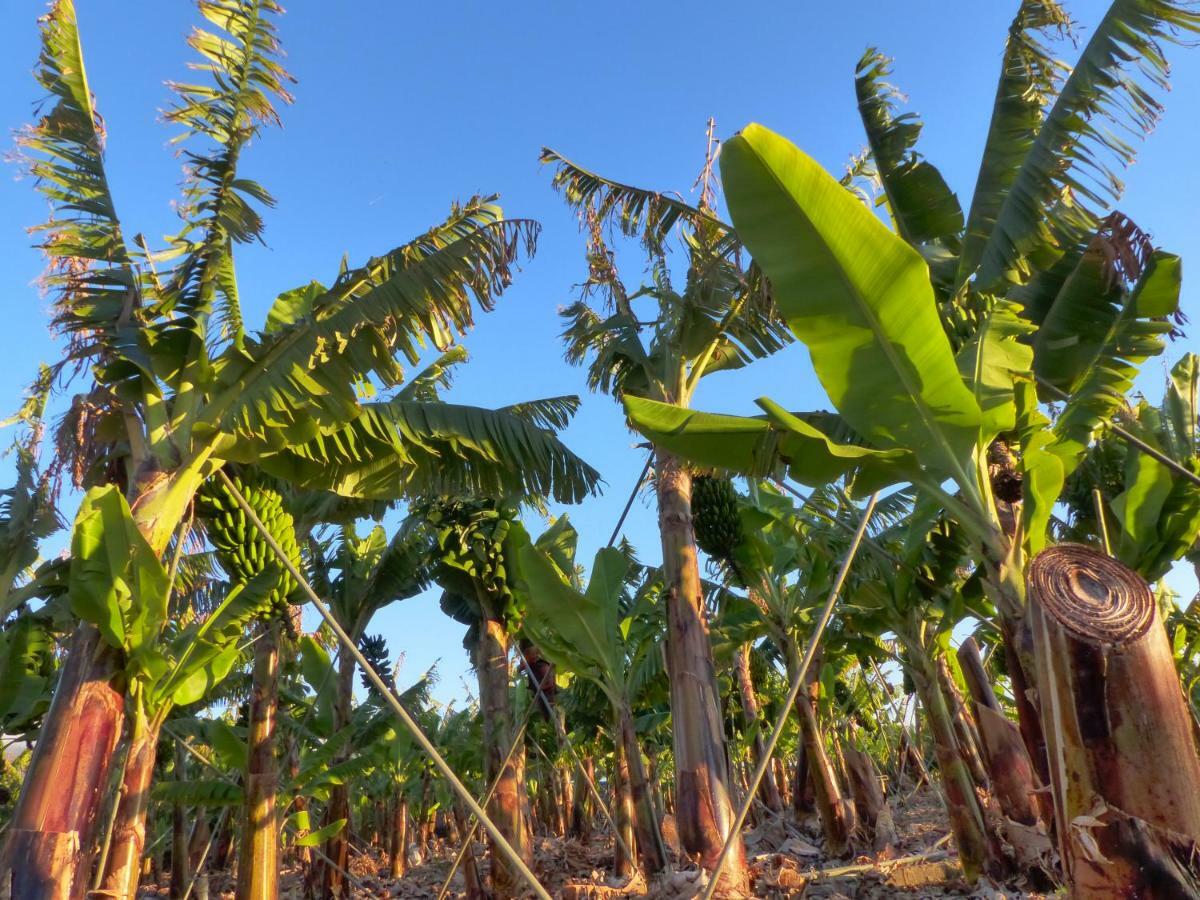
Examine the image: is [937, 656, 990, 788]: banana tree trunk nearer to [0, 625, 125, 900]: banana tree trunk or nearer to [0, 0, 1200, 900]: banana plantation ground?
[0, 0, 1200, 900]: banana plantation ground

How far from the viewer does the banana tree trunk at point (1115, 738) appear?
2215mm

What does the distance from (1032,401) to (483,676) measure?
5566 millimetres

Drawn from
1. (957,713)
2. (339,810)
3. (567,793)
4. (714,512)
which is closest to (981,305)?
(714,512)

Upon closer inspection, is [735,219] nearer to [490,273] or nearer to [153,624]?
[490,273]

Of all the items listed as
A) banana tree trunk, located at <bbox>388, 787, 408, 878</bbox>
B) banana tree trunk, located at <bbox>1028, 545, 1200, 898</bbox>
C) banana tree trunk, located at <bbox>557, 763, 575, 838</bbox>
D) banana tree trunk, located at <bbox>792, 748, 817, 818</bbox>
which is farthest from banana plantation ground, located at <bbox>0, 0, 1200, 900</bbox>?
banana tree trunk, located at <bbox>557, 763, 575, 838</bbox>

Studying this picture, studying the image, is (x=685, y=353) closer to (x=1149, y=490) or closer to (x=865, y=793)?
(x=1149, y=490)

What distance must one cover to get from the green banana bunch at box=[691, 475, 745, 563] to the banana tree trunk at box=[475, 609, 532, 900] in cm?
237

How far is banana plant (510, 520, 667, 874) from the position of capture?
20.8 ft

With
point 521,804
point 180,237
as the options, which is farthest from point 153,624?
point 521,804

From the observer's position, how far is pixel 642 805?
766cm

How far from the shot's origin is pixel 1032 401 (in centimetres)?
386

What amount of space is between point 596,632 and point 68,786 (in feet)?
13.2

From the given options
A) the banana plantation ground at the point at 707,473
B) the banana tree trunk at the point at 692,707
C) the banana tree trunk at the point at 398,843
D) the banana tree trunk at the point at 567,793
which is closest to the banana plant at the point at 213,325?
the banana plantation ground at the point at 707,473

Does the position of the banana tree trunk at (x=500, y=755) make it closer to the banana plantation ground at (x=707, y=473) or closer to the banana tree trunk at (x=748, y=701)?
the banana plantation ground at (x=707, y=473)
